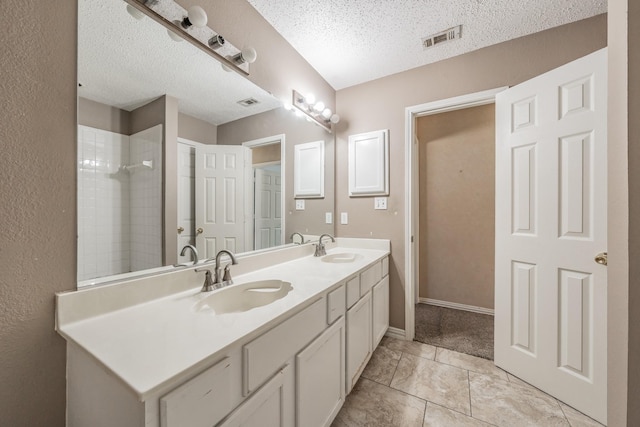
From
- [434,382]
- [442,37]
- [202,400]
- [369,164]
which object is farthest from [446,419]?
[442,37]

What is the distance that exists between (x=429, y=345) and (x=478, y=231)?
4.60 ft

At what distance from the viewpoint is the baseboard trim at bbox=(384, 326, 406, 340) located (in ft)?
7.06

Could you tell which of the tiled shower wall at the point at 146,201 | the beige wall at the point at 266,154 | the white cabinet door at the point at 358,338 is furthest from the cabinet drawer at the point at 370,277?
the tiled shower wall at the point at 146,201

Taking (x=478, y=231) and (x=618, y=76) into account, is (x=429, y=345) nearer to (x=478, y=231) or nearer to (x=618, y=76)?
(x=478, y=231)

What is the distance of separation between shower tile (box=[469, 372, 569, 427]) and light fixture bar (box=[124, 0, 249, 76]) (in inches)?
92.4

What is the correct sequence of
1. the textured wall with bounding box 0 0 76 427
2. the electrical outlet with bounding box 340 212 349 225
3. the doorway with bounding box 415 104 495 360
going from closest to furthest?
1. the textured wall with bounding box 0 0 76 427
2. the electrical outlet with bounding box 340 212 349 225
3. the doorway with bounding box 415 104 495 360

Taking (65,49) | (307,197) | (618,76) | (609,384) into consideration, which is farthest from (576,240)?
(65,49)

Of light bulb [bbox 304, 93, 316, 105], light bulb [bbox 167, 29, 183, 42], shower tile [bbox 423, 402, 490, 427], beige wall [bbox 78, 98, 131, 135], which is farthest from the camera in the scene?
light bulb [bbox 304, 93, 316, 105]

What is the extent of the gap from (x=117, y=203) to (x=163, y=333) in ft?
1.82

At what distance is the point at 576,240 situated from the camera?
138 cm

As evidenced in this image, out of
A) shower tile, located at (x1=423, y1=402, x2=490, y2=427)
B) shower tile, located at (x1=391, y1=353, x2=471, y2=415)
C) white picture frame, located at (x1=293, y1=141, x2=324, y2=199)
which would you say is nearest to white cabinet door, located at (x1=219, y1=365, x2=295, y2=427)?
shower tile, located at (x1=423, y1=402, x2=490, y2=427)

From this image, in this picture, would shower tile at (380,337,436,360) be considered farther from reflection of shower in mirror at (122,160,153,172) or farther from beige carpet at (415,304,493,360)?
reflection of shower in mirror at (122,160,153,172)

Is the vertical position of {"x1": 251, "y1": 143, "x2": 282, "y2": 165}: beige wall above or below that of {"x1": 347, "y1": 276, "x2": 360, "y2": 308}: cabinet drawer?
above

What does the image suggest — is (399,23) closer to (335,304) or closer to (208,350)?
(335,304)
